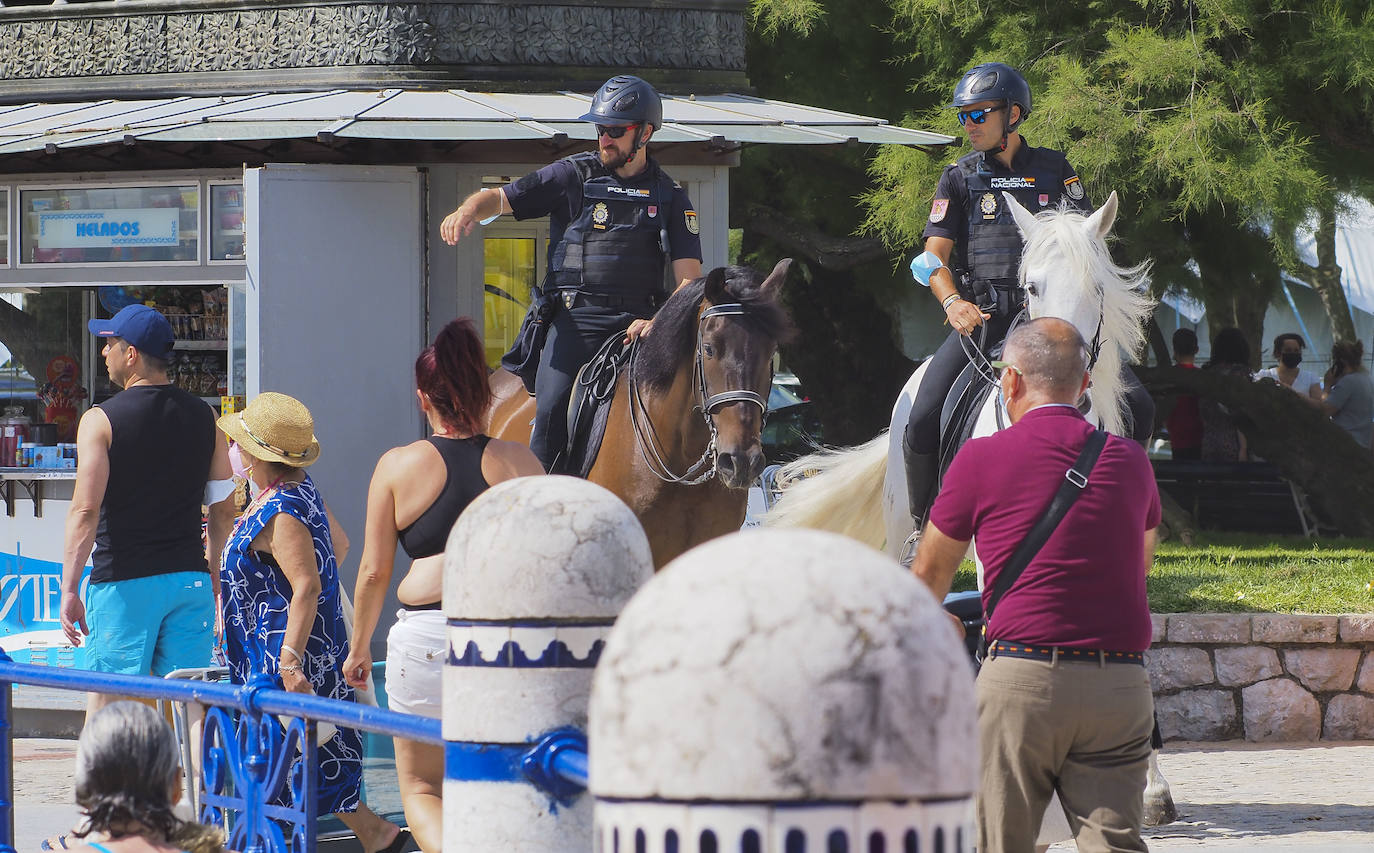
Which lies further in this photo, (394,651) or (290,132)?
(290,132)

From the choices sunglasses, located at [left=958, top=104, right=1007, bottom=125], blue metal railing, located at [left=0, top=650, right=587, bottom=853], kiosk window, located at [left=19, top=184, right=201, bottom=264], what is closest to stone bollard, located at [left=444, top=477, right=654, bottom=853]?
blue metal railing, located at [left=0, top=650, right=587, bottom=853]

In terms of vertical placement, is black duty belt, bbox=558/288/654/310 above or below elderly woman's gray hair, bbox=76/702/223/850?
above

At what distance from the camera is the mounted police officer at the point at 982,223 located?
7.47 metres

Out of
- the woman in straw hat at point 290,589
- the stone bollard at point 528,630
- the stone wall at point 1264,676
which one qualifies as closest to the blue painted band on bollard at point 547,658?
the stone bollard at point 528,630

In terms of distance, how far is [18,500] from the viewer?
36.0ft

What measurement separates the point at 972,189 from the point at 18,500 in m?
6.31

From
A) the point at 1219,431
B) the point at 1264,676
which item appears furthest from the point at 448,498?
the point at 1219,431

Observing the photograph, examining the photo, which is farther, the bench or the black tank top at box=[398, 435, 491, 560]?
the bench

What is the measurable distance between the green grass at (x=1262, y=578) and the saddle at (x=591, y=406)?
374cm

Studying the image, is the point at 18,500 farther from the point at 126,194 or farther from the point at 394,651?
the point at 394,651

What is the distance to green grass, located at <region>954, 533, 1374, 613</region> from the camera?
9906mm

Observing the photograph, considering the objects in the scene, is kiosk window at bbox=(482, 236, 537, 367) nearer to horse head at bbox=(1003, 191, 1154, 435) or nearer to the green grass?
the green grass

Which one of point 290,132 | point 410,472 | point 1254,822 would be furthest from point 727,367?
point 290,132

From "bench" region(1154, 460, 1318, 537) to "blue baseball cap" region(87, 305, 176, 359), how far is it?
12.1 meters
